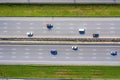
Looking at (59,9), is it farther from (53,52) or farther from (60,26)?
(53,52)

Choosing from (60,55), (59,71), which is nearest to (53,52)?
(60,55)

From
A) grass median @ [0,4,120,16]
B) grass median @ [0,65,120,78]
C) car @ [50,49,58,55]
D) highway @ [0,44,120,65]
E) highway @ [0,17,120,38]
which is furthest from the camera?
grass median @ [0,4,120,16]

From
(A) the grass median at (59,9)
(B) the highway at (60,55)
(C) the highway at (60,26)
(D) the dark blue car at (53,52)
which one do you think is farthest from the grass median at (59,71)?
(A) the grass median at (59,9)

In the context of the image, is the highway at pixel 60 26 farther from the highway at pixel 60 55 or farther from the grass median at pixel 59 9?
the highway at pixel 60 55

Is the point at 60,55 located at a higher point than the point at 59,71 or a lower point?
higher

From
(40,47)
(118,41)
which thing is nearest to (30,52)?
(40,47)

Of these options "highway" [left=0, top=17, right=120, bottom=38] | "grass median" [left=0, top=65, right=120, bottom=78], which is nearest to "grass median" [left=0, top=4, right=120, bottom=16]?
"highway" [left=0, top=17, right=120, bottom=38]

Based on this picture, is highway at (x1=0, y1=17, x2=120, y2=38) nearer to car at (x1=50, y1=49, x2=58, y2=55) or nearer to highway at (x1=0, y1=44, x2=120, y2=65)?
highway at (x1=0, y1=44, x2=120, y2=65)
